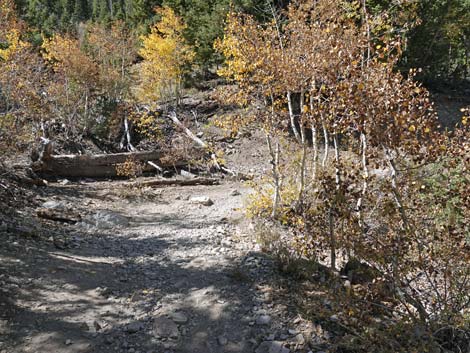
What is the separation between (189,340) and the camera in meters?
4.28

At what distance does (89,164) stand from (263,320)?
35.9 feet

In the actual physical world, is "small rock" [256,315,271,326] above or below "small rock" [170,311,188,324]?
below

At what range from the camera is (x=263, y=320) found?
4.63 meters

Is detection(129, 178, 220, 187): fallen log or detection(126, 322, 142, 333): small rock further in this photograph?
detection(129, 178, 220, 187): fallen log

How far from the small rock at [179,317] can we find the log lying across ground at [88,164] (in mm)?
9251

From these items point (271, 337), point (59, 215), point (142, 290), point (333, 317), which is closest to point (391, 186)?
point (333, 317)

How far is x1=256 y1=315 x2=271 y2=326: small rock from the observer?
4.59 metres

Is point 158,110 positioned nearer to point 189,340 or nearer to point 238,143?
point 238,143

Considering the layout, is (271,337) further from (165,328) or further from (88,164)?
(88,164)

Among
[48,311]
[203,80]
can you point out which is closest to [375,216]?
[48,311]

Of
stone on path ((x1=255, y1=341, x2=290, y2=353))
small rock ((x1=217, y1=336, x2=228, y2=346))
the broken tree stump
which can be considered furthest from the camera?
the broken tree stump

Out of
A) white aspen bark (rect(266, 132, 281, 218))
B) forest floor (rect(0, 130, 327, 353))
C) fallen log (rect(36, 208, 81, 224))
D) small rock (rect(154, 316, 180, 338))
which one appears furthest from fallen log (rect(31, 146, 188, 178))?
small rock (rect(154, 316, 180, 338))

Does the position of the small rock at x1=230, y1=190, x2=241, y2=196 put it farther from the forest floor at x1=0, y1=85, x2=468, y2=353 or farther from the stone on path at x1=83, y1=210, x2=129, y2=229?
the stone on path at x1=83, y1=210, x2=129, y2=229

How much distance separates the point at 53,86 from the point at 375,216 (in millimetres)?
16929
